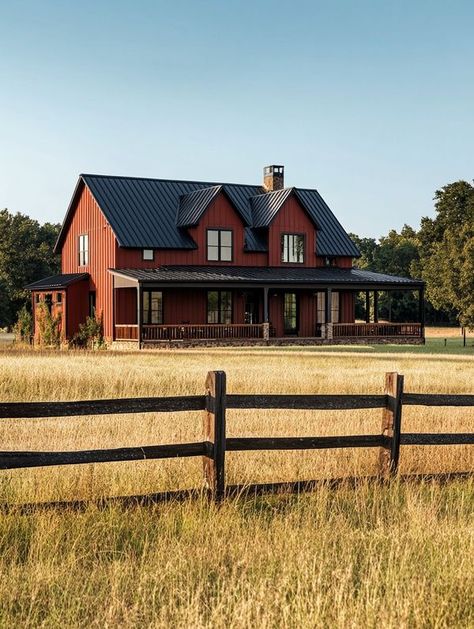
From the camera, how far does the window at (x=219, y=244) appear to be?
49938mm

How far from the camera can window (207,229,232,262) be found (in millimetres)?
49938

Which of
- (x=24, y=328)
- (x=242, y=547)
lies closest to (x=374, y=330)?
(x=24, y=328)

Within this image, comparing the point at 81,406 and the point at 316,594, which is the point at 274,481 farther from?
the point at 316,594

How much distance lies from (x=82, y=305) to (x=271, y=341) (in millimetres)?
10494

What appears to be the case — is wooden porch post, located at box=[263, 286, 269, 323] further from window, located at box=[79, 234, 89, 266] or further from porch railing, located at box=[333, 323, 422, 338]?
window, located at box=[79, 234, 89, 266]

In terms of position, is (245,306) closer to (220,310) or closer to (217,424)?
(220,310)

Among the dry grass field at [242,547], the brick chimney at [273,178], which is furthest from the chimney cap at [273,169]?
the dry grass field at [242,547]

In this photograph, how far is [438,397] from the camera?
1136 centimetres

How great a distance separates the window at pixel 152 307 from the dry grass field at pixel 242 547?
33.1 meters

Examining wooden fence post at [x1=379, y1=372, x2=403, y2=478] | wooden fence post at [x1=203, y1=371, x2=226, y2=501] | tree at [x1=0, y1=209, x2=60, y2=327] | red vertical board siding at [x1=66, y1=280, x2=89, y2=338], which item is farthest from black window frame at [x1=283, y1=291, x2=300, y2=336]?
wooden fence post at [x1=203, y1=371, x2=226, y2=501]

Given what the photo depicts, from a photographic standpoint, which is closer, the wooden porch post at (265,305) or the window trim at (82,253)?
the wooden porch post at (265,305)

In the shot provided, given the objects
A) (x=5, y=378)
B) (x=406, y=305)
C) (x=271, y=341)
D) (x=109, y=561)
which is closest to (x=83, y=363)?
(x=5, y=378)

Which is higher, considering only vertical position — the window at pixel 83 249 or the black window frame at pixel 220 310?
the window at pixel 83 249

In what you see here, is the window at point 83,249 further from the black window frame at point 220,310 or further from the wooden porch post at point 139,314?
the wooden porch post at point 139,314
